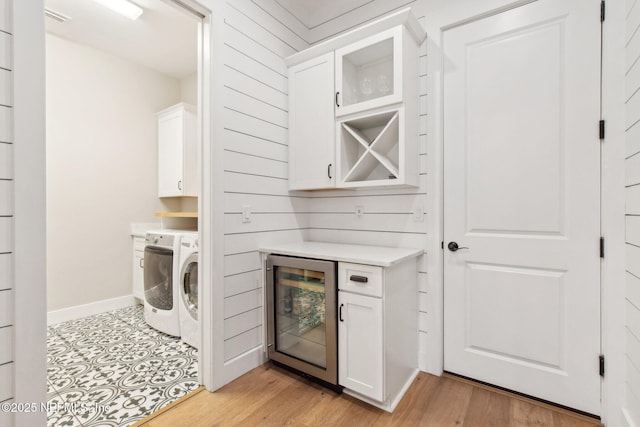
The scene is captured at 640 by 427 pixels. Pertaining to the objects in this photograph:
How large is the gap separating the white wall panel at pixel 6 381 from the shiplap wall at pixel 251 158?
39.8 inches

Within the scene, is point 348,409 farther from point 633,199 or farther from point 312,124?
point 312,124

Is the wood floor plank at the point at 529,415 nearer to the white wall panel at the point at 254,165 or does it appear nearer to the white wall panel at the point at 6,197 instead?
the white wall panel at the point at 254,165

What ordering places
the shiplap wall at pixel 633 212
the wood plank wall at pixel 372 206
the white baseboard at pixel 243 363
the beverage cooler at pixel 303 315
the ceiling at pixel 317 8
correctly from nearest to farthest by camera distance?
the shiplap wall at pixel 633 212 → the beverage cooler at pixel 303 315 → the white baseboard at pixel 243 363 → the wood plank wall at pixel 372 206 → the ceiling at pixel 317 8

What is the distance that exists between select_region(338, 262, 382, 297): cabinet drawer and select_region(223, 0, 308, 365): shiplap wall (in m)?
0.75

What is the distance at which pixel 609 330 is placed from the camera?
1.54 m

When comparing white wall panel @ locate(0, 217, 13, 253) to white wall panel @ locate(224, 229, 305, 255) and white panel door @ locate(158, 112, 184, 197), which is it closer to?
white wall panel @ locate(224, 229, 305, 255)

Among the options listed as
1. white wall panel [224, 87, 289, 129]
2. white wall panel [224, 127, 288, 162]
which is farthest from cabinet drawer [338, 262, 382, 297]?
white wall panel [224, 87, 289, 129]

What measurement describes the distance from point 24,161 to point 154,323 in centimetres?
214

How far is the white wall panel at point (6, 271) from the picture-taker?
1117mm

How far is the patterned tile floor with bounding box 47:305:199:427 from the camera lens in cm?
171

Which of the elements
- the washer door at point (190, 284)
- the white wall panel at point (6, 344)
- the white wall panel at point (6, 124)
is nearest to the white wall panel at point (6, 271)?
the white wall panel at point (6, 344)

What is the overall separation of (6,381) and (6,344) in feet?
0.46

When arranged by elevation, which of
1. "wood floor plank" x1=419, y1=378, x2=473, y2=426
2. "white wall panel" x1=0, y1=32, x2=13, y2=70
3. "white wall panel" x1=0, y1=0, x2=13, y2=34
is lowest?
"wood floor plank" x1=419, y1=378, x2=473, y2=426

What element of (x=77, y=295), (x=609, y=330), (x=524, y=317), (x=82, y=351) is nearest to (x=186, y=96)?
(x=77, y=295)
